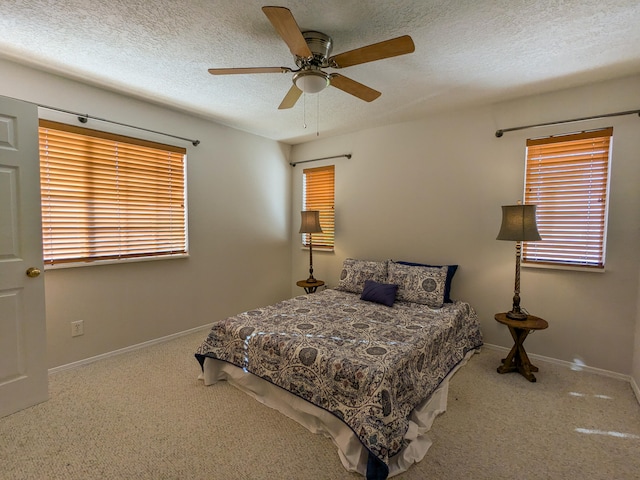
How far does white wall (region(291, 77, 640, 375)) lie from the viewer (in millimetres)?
2490

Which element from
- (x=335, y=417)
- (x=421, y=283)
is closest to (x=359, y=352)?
(x=335, y=417)

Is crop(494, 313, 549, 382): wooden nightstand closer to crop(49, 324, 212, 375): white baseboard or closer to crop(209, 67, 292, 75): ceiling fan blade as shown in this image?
crop(209, 67, 292, 75): ceiling fan blade

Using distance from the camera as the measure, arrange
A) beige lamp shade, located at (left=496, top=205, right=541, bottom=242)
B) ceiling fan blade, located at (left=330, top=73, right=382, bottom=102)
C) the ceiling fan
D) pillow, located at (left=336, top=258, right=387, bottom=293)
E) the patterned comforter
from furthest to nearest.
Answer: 1. pillow, located at (left=336, top=258, right=387, bottom=293)
2. beige lamp shade, located at (left=496, top=205, right=541, bottom=242)
3. ceiling fan blade, located at (left=330, top=73, right=382, bottom=102)
4. the patterned comforter
5. the ceiling fan

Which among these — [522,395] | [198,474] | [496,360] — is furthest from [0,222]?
[496,360]

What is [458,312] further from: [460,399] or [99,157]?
[99,157]

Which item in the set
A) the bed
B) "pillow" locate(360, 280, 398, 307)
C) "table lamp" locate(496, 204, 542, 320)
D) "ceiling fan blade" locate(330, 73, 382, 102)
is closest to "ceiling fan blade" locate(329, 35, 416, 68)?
"ceiling fan blade" locate(330, 73, 382, 102)

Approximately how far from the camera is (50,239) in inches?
98.3

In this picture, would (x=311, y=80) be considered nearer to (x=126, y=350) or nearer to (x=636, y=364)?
(x=126, y=350)

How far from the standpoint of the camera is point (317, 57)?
1896 mm

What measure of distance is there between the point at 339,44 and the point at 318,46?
0.63 feet

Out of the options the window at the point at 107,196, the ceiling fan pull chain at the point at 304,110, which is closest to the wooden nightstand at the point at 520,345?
the ceiling fan pull chain at the point at 304,110

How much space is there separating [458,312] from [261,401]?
1.87 m

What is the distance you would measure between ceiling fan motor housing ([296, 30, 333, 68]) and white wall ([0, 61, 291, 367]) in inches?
78.7

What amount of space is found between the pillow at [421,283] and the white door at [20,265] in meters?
3.00
